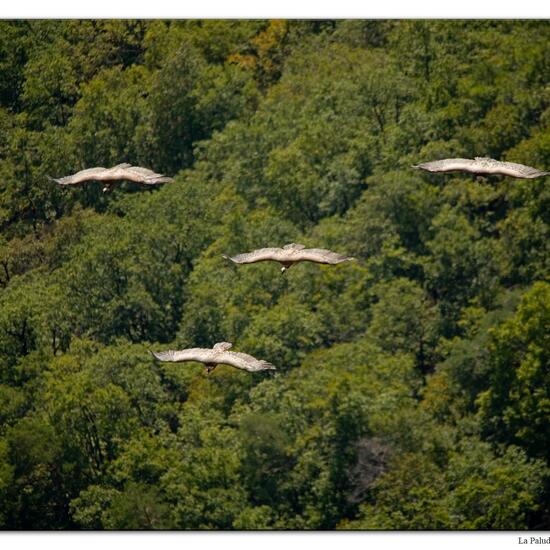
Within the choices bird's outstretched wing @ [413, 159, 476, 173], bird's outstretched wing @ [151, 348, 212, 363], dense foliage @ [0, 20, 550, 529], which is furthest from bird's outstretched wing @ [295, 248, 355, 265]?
dense foliage @ [0, 20, 550, 529]

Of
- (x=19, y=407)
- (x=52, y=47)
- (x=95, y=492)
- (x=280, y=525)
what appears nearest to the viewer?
(x=280, y=525)

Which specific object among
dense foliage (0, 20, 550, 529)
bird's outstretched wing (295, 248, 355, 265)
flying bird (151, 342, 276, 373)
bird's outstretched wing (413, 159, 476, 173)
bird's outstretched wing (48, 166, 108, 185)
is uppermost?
bird's outstretched wing (413, 159, 476, 173)

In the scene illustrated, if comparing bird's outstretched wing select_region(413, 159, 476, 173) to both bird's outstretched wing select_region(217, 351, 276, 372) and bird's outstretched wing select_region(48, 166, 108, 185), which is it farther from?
bird's outstretched wing select_region(48, 166, 108, 185)

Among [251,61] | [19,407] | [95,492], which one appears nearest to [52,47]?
[251,61]

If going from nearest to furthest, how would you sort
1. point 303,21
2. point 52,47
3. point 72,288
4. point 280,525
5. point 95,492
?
point 280,525 → point 95,492 → point 72,288 → point 52,47 → point 303,21

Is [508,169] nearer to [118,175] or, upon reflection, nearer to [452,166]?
[452,166]

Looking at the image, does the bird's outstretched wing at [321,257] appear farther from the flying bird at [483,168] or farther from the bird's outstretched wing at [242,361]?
the flying bird at [483,168]

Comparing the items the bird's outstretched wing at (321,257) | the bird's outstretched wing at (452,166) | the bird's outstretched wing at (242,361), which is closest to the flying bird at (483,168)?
the bird's outstretched wing at (452,166)

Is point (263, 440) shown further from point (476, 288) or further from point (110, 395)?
point (476, 288)
